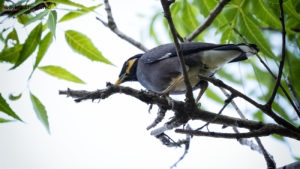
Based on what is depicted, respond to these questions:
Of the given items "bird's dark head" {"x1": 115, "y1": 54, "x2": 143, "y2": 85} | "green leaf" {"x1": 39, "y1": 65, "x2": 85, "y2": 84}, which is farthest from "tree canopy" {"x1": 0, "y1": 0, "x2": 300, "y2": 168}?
"bird's dark head" {"x1": 115, "y1": 54, "x2": 143, "y2": 85}

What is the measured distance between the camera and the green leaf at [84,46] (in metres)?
2.21

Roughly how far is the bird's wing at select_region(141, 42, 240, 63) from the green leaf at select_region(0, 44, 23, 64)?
1.23 metres

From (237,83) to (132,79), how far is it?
131 centimetres

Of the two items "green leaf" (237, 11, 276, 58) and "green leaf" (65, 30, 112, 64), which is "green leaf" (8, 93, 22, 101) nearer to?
"green leaf" (65, 30, 112, 64)

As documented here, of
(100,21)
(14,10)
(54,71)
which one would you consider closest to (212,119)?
(54,71)

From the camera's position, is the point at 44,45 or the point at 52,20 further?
the point at 44,45

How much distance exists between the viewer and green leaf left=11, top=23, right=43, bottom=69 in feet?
6.79

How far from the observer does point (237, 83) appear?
2818 mm

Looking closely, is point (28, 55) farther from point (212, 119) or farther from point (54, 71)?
point (212, 119)

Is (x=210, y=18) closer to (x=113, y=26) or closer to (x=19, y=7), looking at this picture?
(x=113, y=26)

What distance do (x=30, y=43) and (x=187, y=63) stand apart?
136cm

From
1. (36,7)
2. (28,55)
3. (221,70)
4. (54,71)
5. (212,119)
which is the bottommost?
(221,70)

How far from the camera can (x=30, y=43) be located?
2080mm

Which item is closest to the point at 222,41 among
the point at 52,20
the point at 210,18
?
the point at 210,18
